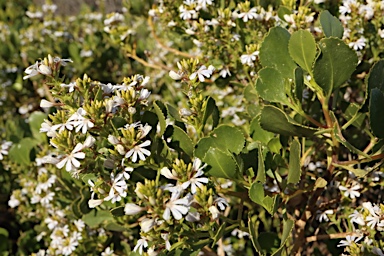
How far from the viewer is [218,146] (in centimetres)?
118

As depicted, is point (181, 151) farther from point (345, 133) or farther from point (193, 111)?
point (345, 133)

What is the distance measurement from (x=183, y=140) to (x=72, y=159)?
29 cm

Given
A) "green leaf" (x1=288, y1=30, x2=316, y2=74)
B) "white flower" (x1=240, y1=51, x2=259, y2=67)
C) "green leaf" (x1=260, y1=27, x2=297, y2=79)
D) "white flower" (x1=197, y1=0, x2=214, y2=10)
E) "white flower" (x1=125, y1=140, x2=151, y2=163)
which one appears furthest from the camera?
"white flower" (x1=197, y1=0, x2=214, y2=10)

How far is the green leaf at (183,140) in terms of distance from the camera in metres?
1.18

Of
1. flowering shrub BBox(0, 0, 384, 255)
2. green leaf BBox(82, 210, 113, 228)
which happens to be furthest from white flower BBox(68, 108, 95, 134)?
green leaf BBox(82, 210, 113, 228)

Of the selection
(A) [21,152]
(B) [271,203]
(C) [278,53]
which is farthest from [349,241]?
(A) [21,152]

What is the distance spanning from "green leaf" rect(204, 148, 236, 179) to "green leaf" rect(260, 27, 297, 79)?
0.34m

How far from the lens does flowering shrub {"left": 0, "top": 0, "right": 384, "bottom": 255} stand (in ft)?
3.59

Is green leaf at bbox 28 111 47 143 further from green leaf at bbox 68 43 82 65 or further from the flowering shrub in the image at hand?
green leaf at bbox 68 43 82 65

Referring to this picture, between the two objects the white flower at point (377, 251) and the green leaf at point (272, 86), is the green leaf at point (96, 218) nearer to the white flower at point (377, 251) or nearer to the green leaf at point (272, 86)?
the green leaf at point (272, 86)

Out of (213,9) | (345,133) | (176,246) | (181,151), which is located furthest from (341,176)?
(213,9)

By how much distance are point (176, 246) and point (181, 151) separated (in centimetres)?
29

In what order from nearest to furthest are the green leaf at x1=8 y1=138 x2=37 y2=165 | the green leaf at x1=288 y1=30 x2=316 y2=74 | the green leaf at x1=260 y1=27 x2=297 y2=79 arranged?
the green leaf at x1=288 y1=30 x2=316 y2=74 < the green leaf at x1=260 y1=27 x2=297 y2=79 < the green leaf at x1=8 y1=138 x2=37 y2=165

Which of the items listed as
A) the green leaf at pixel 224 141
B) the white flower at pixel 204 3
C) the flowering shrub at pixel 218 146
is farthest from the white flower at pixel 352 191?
the white flower at pixel 204 3
